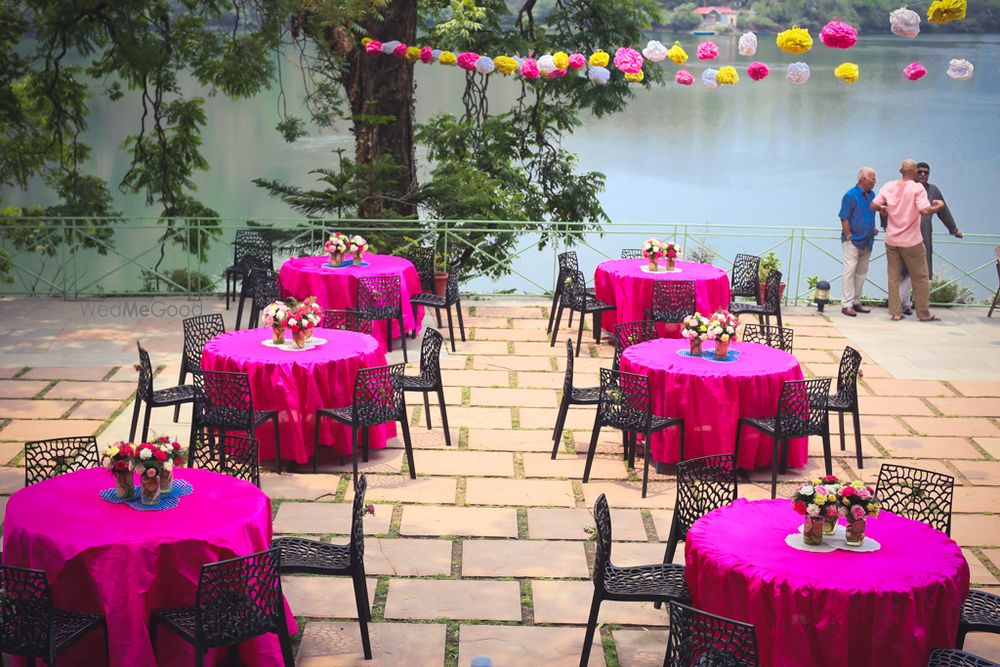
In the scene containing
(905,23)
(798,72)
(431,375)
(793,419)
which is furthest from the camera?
(798,72)

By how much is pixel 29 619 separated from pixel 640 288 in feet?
24.5

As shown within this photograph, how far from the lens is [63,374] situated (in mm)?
A: 10086

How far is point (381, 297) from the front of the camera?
1078 centimetres

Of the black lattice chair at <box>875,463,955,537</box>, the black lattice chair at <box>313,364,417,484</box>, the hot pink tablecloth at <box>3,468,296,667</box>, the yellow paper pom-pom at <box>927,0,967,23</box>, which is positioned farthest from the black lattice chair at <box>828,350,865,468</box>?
the hot pink tablecloth at <box>3,468,296,667</box>

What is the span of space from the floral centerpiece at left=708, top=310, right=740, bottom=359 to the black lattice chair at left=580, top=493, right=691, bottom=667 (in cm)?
291

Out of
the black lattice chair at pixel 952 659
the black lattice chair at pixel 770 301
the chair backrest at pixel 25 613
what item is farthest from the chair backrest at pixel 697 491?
the black lattice chair at pixel 770 301

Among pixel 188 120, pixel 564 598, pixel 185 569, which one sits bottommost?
pixel 564 598

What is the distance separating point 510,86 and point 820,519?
4272cm

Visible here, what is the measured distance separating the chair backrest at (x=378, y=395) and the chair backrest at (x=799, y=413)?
245 cm

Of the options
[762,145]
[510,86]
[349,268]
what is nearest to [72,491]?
[349,268]

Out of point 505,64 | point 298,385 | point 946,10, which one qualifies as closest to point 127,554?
point 298,385

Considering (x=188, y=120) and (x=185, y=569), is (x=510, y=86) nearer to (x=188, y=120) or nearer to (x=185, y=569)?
(x=188, y=120)

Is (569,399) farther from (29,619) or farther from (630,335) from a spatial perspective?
(29,619)

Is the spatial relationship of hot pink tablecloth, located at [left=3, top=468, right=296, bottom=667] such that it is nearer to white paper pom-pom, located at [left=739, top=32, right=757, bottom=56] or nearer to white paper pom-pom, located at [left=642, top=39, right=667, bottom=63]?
white paper pom-pom, located at [left=739, top=32, right=757, bottom=56]
